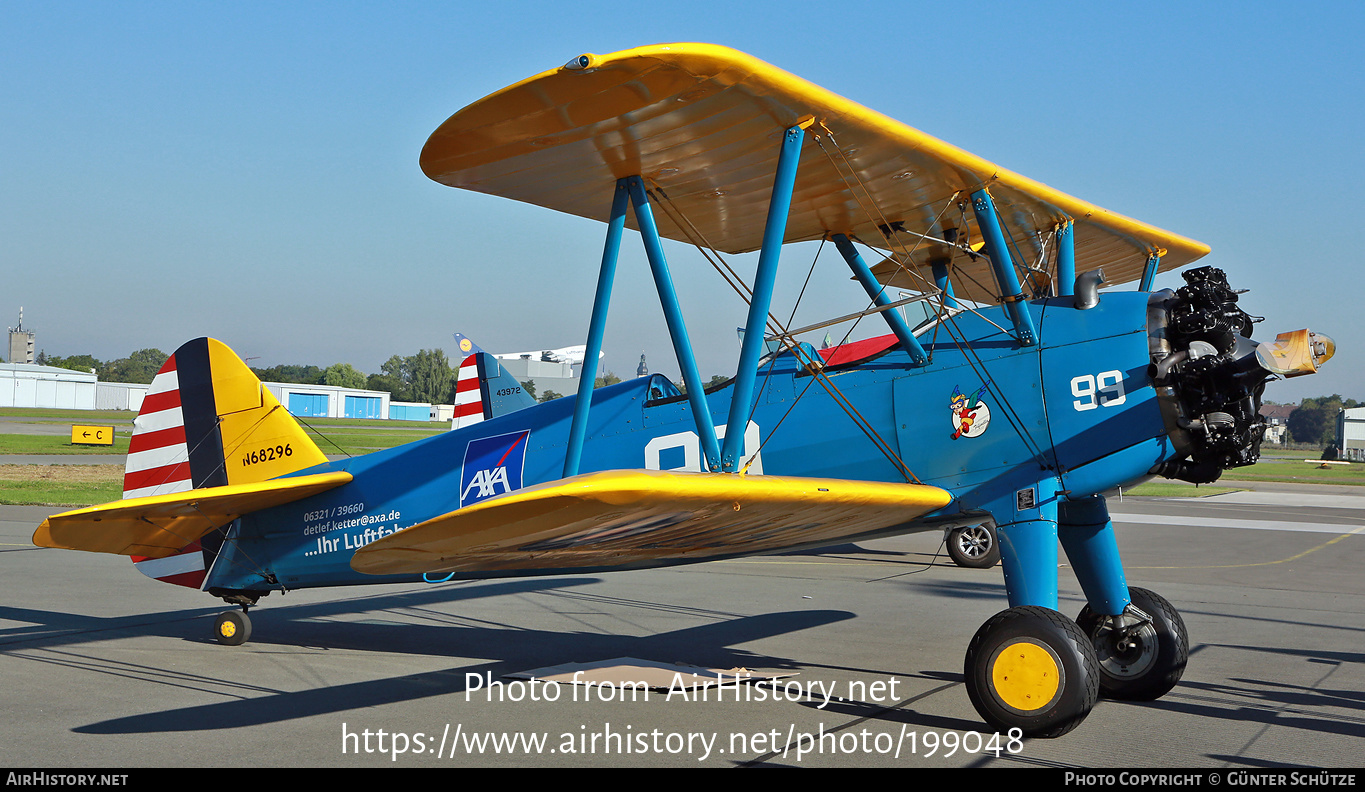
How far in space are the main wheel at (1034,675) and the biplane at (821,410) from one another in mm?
13

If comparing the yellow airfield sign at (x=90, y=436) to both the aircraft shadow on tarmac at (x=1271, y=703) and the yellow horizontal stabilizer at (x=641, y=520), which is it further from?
the aircraft shadow on tarmac at (x=1271, y=703)

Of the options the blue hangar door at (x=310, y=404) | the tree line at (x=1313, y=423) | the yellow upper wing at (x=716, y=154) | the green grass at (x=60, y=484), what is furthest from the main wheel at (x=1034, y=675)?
the tree line at (x=1313, y=423)

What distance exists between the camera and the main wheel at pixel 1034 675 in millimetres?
4633

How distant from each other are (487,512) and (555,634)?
4.32 m

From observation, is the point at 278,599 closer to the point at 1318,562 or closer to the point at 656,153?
the point at 656,153

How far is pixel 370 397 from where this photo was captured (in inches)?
4008

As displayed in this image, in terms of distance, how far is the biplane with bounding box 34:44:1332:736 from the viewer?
176 inches

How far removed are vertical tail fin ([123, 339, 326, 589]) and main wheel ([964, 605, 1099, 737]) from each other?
17.3 ft

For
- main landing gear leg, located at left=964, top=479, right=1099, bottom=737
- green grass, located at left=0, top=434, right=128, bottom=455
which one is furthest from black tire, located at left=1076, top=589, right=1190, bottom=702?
green grass, located at left=0, top=434, right=128, bottom=455

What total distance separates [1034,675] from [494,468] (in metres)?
3.56

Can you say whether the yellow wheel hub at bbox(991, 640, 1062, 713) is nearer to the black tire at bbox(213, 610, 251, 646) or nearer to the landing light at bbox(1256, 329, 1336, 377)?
the landing light at bbox(1256, 329, 1336, 377)

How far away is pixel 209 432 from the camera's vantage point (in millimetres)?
7812

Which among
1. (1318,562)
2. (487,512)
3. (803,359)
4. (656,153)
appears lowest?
(1318,562)

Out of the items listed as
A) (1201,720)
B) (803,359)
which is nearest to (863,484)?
(803,359)
